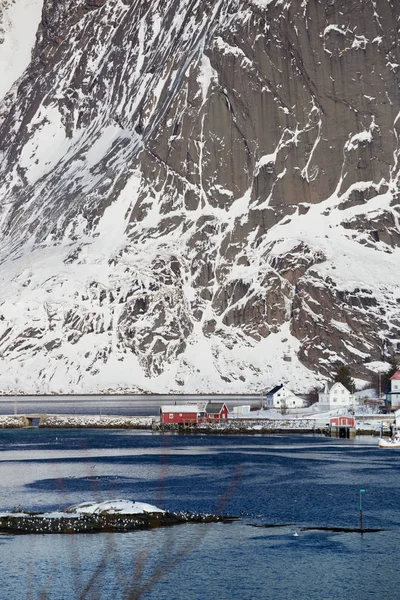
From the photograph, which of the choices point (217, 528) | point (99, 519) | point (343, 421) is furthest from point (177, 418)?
point (99, 519)

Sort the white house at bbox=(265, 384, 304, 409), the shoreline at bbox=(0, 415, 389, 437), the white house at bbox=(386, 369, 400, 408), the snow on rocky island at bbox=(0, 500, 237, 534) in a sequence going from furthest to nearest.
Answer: the white house at bbox=(265, 384, 304, 409), the white house at bbox=(386, 369, 400, 408), the shoreline at bbox=(0, 415, 389, 437), the snow on rocky island at bbox=(0, 500, 237, 534)

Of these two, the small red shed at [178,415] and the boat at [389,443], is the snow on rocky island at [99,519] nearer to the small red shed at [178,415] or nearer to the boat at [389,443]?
the boat at [389,443]

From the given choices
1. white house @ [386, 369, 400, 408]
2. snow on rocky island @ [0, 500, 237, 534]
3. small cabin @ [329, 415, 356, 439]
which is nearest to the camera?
snow on rocky island @ [0, 500, 237, 534]

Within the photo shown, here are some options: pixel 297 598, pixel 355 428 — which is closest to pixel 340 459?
pixel 355 428

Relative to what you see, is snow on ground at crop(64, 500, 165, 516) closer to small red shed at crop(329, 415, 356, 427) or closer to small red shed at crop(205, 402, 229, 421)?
small red shed at crop(329, 415, 356, 427)

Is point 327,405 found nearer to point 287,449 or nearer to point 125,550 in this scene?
point 287,449

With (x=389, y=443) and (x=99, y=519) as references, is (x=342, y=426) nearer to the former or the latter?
(x=389, y=443)

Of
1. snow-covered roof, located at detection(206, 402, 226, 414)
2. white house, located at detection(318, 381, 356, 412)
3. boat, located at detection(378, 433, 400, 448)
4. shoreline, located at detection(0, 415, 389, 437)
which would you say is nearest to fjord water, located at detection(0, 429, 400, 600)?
boat, located at detection(378, 433, 400, 448)
